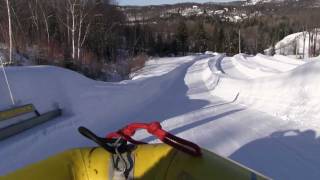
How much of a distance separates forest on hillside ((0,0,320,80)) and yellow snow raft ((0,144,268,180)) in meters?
14.2

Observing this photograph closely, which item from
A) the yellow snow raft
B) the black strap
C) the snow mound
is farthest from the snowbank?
the snow mound

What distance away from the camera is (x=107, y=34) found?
4822cm

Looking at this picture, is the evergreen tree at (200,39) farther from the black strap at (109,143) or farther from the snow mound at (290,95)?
the black strap at (109,143)

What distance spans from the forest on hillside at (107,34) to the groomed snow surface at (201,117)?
7.63 metres

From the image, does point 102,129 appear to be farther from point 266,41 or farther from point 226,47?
point 266,41

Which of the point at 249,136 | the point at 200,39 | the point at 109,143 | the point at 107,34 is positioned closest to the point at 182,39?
the point at 200,39

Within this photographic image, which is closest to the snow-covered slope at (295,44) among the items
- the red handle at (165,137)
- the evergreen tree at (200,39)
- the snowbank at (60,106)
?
the evergreen tree at (200,39)

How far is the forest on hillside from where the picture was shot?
81.0 feet

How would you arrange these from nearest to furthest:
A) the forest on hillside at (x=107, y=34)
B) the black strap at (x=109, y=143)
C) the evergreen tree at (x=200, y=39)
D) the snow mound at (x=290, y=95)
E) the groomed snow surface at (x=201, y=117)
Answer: the black strap at (x=109, y=143) → the groomed snow surface at (x=201, y=117) → the snow mound at (x=290, y=95) → the forest on hillside at (x=107, y=34) → the evergreen tree at (x=200, y=39)

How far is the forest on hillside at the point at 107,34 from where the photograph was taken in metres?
24.7

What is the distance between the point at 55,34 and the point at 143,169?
36944 mm

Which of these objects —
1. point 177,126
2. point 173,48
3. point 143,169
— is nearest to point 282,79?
point 177,126

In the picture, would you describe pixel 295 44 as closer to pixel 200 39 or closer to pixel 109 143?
pixel 200 39

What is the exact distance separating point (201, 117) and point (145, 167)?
23.1ft
